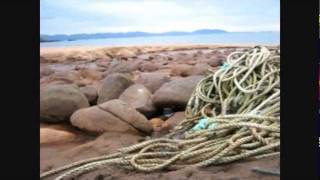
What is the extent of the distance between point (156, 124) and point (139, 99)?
333mm

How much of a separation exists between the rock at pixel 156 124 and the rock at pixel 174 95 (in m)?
0.15

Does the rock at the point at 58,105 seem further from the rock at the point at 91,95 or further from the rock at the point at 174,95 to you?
the rock at the point at 174,95

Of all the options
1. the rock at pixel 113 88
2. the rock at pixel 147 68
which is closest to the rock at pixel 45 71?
the rock at pixel 147 68

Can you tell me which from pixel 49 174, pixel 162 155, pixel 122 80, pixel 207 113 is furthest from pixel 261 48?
pixel 49 174

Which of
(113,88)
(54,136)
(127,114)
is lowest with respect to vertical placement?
(54,136)

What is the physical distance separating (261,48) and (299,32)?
7.53ft

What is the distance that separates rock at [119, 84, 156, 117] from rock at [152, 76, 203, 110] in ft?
0.19

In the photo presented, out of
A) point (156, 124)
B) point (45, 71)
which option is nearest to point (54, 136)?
point (156, 124)

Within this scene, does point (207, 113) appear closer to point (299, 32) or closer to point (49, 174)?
point (49, 174)

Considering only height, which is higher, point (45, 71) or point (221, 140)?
point (45, 71)

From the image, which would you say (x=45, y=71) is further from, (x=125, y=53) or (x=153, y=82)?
(x=125, y=53)

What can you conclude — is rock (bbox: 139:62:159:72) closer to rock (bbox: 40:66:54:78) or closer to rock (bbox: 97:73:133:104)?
rock (bbox: 40:66:54:78)

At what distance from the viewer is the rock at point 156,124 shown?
336cm

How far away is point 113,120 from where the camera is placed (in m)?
3.13
